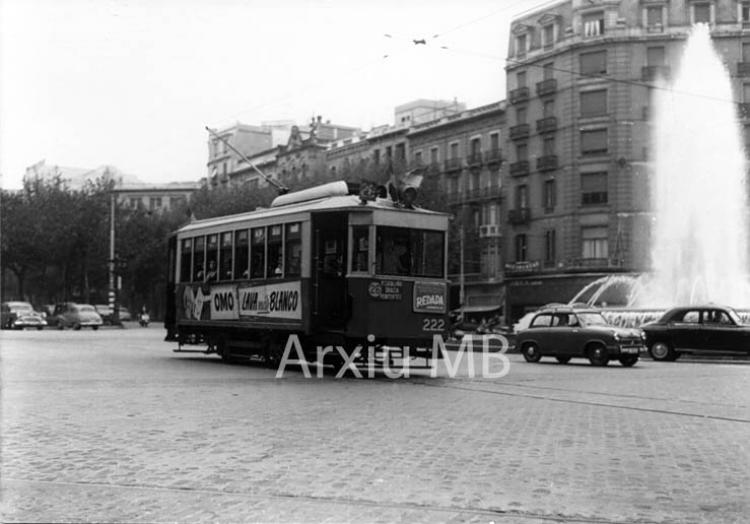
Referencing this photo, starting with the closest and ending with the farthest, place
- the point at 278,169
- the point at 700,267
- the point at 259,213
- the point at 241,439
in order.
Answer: the point at 241,439 < the point at 259,213 < the point at 700,267 < the point at 278,169

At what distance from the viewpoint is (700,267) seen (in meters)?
40.2

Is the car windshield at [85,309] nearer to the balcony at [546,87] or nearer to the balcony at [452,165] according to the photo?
the balcony at [452,165]

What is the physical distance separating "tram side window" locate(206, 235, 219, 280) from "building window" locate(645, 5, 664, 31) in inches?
1572

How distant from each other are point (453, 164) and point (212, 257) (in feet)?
148

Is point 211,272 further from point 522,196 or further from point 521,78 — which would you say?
point 521,78

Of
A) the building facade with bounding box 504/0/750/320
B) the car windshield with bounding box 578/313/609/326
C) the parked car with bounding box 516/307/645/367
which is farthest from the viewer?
the building facade with bounding box 504/0/750/320

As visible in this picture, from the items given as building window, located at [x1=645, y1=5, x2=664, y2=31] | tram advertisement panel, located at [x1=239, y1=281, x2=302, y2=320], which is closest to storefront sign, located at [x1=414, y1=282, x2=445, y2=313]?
tram advertisement panel, located at [x1=239, y1=281, x2=302, y2=320]

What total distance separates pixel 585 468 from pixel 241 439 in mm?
3387

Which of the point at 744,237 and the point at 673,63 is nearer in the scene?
the point at 744,237

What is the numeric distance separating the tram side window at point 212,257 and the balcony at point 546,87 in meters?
40.0

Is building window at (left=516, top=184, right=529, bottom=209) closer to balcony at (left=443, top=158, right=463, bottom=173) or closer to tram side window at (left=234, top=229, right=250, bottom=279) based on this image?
balcony at (left=443, top=158, right=463, bottom=173)

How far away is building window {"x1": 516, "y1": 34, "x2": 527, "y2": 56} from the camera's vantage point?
195 feet

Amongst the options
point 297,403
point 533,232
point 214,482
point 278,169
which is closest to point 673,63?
point 533,232

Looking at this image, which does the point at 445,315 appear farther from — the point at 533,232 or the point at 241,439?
the point at 533,232
